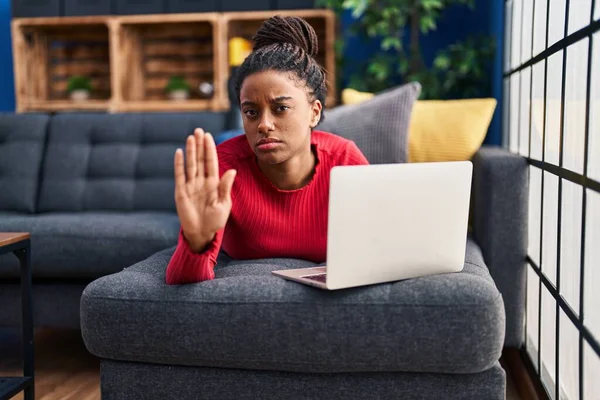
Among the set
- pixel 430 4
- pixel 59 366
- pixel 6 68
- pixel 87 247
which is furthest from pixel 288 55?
pixel 6 68

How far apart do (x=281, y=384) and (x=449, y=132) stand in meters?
1.23

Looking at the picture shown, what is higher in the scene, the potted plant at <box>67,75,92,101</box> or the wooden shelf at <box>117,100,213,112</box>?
the potted plant at <box>67,75,92,101</box>

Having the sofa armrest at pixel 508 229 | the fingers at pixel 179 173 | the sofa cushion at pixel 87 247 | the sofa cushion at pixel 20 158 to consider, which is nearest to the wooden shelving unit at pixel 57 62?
the sofa cushion at pixel 20 158

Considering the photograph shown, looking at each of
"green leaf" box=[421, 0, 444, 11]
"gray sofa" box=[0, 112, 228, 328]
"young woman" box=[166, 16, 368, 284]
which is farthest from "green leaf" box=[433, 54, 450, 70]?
"young woman" box=[166, 16, 368, 284]

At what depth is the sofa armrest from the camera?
6.23 ft

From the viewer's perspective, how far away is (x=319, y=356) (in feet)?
4.09

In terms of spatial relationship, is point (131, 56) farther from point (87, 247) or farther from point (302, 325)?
point (302, 325)

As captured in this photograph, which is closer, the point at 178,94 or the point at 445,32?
the point at 445,32

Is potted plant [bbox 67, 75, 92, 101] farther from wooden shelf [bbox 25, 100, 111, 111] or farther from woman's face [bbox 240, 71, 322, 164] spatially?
woman's face [bbox 240, 71, 322, 164]

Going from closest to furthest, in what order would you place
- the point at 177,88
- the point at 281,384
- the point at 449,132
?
the point at 281,384, the point at 449,132, the point at 177,88

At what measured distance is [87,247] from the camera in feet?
6.93

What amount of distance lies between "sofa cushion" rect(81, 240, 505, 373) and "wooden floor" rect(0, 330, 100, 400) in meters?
0.68

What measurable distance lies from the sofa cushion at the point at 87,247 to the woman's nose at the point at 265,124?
83cm

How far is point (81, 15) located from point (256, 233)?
2.86 meters
